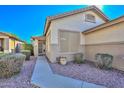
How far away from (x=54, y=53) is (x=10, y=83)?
17.8ft

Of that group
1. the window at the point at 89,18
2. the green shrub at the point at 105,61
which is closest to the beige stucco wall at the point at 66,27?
the window at the point at 89,18

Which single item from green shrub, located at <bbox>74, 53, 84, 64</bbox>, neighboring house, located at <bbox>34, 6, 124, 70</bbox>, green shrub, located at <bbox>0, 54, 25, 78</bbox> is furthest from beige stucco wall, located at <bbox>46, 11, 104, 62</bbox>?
green shrub, located at <bbox>0, 54, 25, 78</bbox>

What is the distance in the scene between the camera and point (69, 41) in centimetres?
1102

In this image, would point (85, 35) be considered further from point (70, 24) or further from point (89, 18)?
point (70, 24)

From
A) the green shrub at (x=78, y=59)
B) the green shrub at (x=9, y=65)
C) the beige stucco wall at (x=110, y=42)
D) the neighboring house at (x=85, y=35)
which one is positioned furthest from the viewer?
the green shrub at (x=78, y=59)

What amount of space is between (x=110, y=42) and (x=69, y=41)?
12.6ft

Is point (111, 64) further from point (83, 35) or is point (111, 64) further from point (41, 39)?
point (41, 39)

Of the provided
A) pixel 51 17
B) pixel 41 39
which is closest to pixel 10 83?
pixel 51 17

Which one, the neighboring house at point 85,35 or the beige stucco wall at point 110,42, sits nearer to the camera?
the beige stucco wall at point 110,42

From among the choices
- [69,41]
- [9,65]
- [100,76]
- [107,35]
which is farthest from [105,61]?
[9,65]

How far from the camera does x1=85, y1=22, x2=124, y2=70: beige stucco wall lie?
7652 mm

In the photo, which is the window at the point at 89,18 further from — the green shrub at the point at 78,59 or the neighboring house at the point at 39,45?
the neighboring house at the point at 39,45

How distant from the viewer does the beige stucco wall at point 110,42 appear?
765cm

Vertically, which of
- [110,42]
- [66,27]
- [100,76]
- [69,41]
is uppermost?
[66,27]
